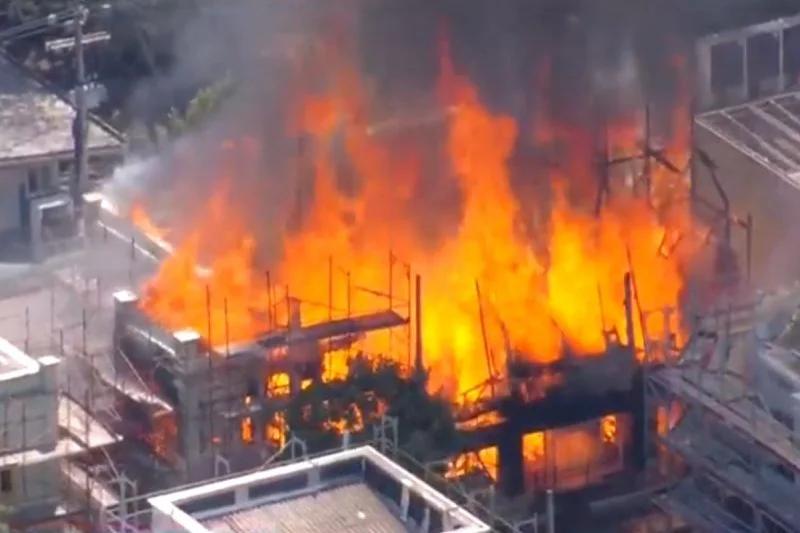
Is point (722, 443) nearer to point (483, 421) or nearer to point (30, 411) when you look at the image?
point (483, 421)

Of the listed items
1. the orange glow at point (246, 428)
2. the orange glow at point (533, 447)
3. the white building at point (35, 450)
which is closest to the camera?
the white building at point (35, 450)

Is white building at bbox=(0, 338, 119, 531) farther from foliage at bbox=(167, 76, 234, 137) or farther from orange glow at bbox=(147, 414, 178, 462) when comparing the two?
foliage at bbox=(167, 76, 234, 137)

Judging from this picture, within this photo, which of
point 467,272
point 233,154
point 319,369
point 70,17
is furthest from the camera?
point 70,17

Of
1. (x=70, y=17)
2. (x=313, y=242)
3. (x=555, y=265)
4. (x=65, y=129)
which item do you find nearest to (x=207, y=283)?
(x=313, y=242)

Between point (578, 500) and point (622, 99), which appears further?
point (622, 99)

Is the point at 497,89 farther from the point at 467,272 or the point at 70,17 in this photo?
the point at 70,17

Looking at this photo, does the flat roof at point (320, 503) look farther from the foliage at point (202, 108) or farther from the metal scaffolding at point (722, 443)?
the foliage at point (202, 108)

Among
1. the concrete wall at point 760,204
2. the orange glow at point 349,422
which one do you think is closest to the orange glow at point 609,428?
the concrete wall at point 760,204

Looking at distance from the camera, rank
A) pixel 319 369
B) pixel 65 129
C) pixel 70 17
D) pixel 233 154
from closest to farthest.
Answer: pixel 319 369 → pixel 233 154 → pixel 65 129 → pixel 70 17
